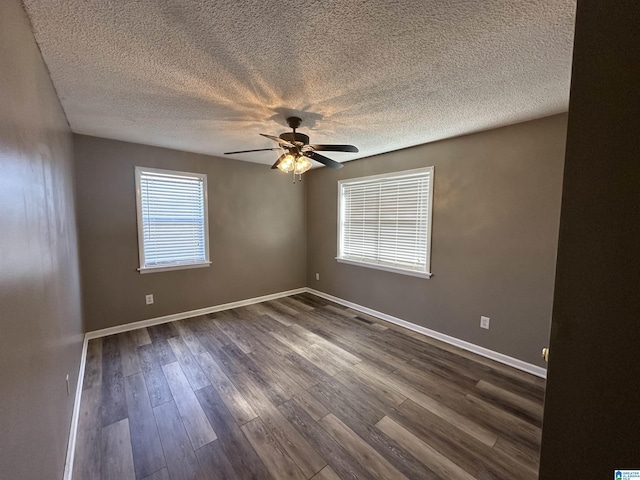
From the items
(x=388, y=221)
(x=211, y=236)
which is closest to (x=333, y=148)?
(x=388, y=221)

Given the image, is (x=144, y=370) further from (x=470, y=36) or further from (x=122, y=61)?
(x=470, y=36)

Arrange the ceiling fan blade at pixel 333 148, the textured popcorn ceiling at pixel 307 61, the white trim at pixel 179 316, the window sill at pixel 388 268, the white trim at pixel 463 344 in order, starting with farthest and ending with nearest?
the window sill at pixel 388 268
the white trim at pixel 179 316
the white trim at pixel 463 344
the ceiling fan blade at pixel 333 148
the textured popcorn ceiling at pixel 307 61

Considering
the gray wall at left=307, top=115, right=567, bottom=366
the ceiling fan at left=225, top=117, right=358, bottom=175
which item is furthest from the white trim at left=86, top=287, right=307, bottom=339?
the ceiling fan at left=225, top=117, right=358, bottom=175

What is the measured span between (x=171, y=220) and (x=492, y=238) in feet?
→ 13.0

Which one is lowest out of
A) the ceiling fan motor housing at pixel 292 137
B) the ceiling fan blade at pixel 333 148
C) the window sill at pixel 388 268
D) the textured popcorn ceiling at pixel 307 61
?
the window sill at pixel 388 268

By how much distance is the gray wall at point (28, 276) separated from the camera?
0.80 metres

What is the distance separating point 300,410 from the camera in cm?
190

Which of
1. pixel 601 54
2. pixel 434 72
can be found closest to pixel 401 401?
pixel 601 54

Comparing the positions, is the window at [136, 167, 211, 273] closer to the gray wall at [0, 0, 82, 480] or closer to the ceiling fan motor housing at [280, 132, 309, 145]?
the gray wall at [0, 0, 82, 480]

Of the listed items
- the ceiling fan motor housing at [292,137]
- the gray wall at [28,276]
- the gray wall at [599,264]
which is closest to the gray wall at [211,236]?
the gray wall at [28,276]

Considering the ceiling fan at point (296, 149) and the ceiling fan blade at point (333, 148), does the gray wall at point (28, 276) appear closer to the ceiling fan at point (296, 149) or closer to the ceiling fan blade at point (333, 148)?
the ceiling fan at point (296, 149)

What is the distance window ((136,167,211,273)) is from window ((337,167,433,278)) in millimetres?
2166

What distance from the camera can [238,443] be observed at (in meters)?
1.62

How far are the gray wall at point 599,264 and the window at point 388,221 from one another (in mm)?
2643
